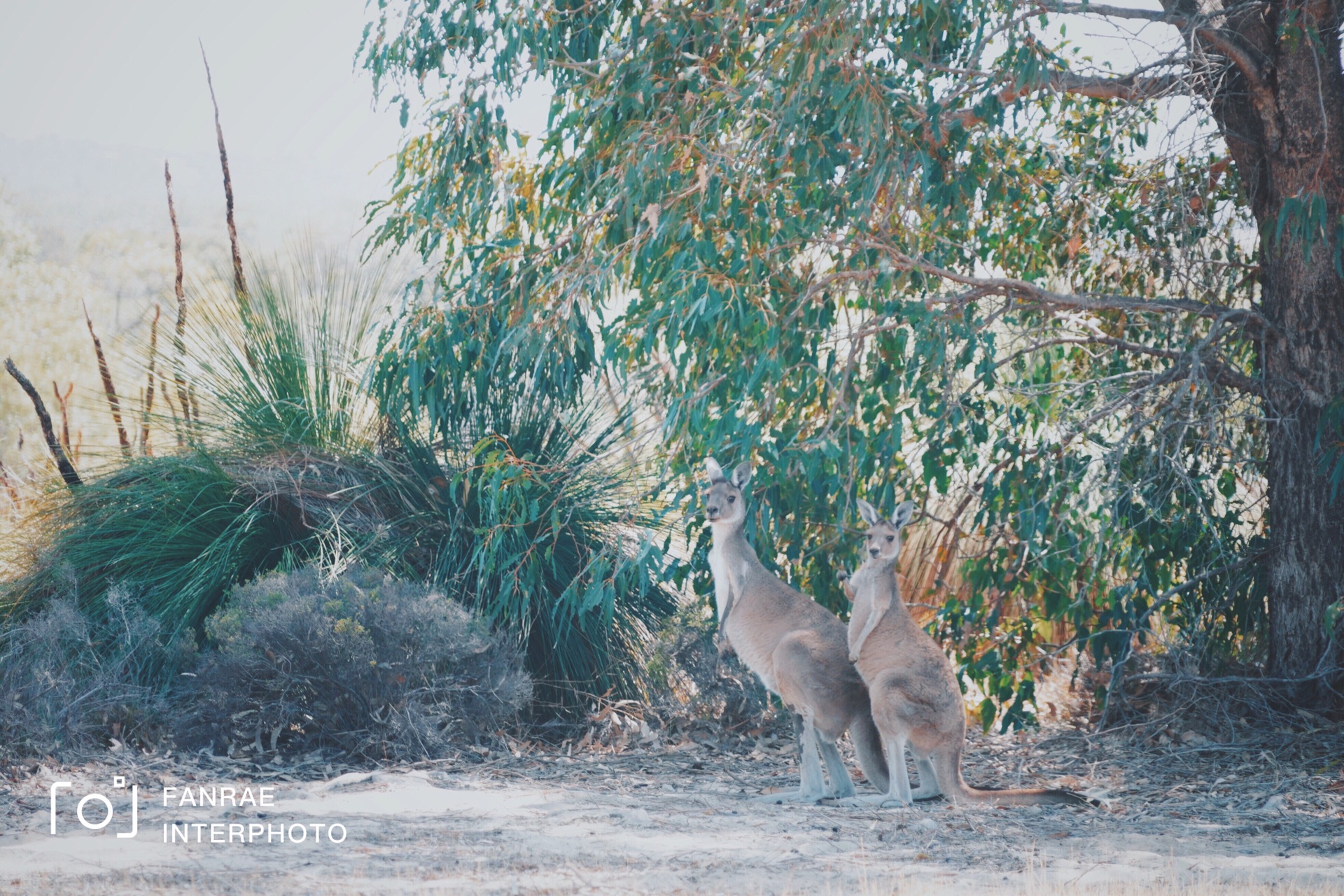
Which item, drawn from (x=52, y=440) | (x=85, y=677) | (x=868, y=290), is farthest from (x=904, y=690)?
(x=52, y=440)

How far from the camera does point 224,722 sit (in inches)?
281

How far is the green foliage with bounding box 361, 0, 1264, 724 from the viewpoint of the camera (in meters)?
6.50

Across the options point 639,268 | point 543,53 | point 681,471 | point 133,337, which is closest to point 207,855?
point 681,471

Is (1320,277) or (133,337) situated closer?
(1320,277)

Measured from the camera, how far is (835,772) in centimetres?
614

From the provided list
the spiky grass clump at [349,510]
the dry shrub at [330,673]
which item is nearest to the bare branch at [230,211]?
the spiky grass clump at [349,510]

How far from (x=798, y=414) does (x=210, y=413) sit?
458 cm

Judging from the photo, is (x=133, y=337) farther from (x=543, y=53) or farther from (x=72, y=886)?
(x=72, y=886)

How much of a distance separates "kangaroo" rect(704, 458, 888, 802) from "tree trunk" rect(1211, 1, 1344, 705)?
9.18 feet

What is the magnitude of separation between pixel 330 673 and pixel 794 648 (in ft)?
9.21

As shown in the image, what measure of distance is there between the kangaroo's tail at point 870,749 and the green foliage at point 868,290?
3.82ft

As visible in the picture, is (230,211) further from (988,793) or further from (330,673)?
(988,793)

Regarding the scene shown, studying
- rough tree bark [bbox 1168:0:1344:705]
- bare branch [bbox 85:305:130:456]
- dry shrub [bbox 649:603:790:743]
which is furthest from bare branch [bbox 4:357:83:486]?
rough tree bark [bbox 1168:0:1344:705]

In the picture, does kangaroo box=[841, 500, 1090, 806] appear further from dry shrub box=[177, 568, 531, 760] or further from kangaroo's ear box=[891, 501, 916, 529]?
dry shrub box=[177, 568, 531, 760]
